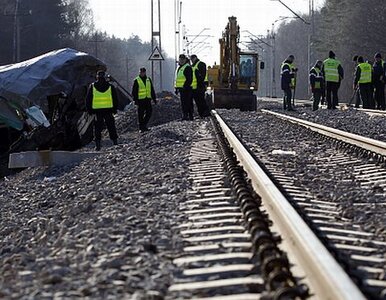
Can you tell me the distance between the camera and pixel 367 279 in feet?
12.6

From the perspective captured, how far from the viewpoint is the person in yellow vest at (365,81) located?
2219 centimetres

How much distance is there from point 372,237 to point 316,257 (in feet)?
4.89

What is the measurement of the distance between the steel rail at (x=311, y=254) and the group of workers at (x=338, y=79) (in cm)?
1727

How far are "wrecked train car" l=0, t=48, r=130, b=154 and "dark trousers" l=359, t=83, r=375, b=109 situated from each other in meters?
8.16

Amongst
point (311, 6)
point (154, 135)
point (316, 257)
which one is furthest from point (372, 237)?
point (311, 6)

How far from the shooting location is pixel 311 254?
12.1 ft

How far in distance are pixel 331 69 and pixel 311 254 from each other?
19.7m

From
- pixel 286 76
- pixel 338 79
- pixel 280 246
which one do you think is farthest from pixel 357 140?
pixel 286 76

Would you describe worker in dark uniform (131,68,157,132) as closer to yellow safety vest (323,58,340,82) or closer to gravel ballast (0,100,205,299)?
gravel ballast (0,100,205,299)

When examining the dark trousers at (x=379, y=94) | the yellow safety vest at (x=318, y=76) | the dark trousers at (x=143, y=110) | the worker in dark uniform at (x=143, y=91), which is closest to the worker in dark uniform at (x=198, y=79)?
the dark trousers at (x=143, y=110)

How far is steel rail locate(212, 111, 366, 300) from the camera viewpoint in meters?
3.13

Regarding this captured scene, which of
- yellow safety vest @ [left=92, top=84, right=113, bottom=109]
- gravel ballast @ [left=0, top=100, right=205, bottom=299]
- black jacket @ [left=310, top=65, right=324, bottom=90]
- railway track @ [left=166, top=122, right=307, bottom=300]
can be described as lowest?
gravel ballast @ [left=0, top=100, right=205, bottom=299]

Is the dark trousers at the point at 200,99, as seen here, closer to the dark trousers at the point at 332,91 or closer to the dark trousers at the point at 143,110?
the dark trousers at the point at 143,110

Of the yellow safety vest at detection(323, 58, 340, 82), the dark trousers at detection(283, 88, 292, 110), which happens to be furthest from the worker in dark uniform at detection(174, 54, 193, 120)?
the dark trousers at detection(283, 88, 292, 110)
